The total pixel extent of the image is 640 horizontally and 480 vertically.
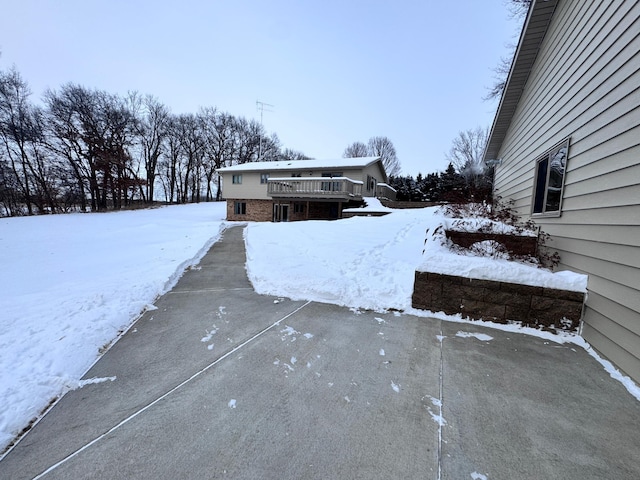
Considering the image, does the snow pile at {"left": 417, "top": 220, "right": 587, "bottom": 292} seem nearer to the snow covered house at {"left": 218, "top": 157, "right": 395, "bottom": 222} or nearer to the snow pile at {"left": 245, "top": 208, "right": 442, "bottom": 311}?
the snow pile at {"left": 245, "top": 208, "right": 442, "bottom": 311}

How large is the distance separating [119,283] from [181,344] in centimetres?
263

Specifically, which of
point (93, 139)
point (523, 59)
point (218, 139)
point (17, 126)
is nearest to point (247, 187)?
point (93, 139)

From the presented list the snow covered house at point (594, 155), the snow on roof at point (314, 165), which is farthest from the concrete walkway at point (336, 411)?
the snow on roof at point (314, 165)

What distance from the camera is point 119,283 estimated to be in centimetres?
466

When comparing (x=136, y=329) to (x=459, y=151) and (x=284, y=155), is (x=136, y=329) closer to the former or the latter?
(x=459, y=151)

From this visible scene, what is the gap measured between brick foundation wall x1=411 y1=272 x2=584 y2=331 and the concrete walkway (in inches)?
15.6

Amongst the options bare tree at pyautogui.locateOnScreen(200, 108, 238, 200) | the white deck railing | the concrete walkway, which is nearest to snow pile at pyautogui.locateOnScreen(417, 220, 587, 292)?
the concrete walkway

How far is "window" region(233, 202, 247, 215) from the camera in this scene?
21078 millimetres

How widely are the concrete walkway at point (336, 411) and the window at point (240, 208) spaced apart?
18.5m

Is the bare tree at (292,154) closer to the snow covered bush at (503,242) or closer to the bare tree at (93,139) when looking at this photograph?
the bare tree at (93,139)

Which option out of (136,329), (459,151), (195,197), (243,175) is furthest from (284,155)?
(136,329)

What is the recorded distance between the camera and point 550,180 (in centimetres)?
459

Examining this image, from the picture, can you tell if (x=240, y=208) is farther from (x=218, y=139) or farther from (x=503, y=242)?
(x=503, y=242)

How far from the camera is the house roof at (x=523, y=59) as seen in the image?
5.22 m
